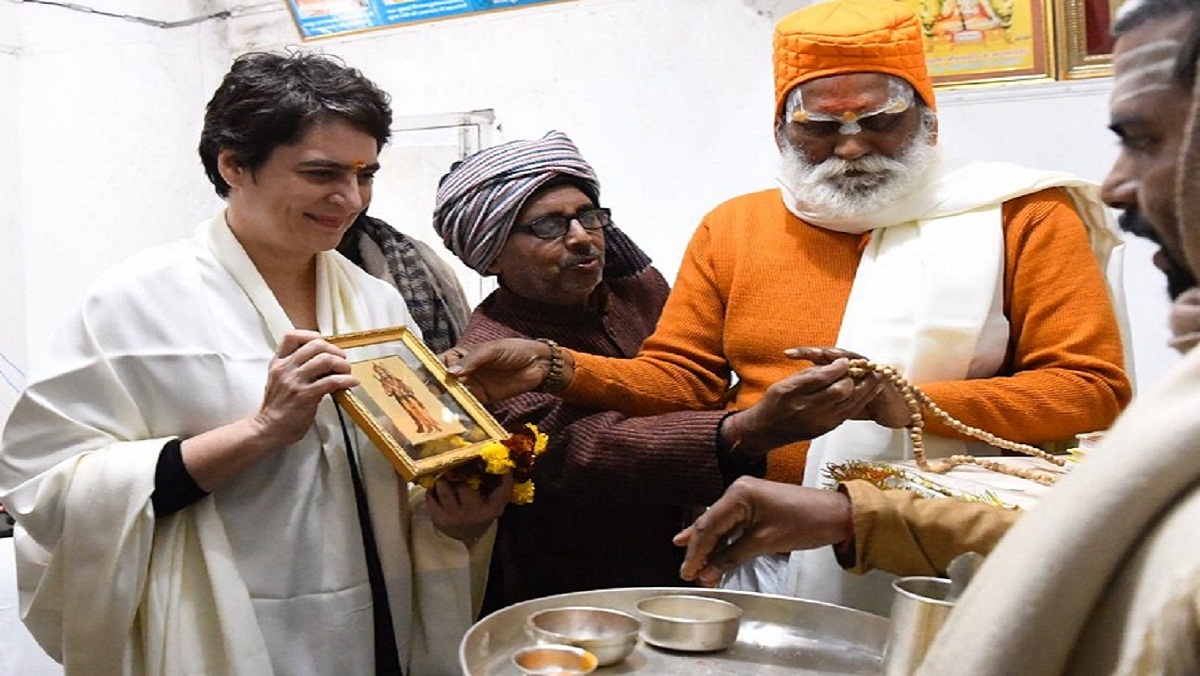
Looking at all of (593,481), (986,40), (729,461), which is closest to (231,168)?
(593,481)

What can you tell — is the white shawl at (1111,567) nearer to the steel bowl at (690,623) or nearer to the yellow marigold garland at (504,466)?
the steel bowl at (690,623)

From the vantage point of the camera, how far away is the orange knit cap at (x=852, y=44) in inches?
98.3

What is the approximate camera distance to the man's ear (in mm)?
2225

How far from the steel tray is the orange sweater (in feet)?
2.16

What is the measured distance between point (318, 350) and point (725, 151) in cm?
247

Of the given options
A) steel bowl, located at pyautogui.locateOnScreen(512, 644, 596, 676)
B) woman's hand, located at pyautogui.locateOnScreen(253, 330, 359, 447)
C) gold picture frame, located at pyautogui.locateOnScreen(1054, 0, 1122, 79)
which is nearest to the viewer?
steel bowl, located at pyautogui.locateOnScreen(512, 644, 596, 676)

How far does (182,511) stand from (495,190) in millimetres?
1070

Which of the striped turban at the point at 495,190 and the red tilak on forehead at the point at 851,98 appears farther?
the striped turban at the point at 495,190

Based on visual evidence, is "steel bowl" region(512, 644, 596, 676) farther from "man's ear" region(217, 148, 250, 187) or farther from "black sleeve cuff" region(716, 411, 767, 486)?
"man's ear" region(217, 148, 250, 187)

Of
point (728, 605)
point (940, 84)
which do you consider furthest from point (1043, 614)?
point (940, 84)

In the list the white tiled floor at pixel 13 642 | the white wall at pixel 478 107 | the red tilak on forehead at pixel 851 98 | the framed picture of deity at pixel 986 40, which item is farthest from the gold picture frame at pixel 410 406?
the white wall at pixel 478 107

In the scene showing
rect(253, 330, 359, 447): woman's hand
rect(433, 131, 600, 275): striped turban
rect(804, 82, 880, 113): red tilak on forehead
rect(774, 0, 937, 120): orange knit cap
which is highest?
rect(774, 0, 937, 120): orange knit cap

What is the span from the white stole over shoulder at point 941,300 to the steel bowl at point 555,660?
2.59 feet

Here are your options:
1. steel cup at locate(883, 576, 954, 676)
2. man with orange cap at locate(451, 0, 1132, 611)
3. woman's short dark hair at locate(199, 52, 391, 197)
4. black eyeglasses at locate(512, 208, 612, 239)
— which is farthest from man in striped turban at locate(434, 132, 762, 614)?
steel cup at locate(883, 576, 954, 676)
